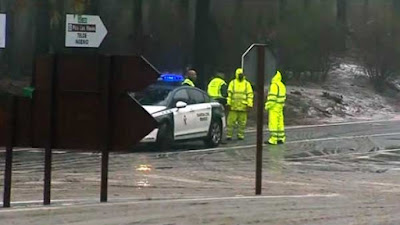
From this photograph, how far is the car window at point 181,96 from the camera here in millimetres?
21734

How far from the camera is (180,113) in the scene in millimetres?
21562

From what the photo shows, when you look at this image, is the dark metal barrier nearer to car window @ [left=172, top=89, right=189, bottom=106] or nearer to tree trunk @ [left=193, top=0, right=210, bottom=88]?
car window @ [left=172, top=89, right=189, bottom=106]

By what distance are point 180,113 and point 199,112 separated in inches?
38.1

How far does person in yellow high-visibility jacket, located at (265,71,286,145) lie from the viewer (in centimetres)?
2391

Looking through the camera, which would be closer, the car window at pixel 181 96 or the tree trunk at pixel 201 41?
the car window at pixel 181 96

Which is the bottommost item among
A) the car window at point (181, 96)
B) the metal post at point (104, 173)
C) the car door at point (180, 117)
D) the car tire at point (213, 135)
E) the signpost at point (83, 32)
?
the car tire at point (213, 135)

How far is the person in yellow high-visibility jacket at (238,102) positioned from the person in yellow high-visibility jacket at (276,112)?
2.38ft

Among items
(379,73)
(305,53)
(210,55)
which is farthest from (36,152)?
(379,73)

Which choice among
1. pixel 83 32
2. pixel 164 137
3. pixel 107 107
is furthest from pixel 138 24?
pixel 107 107

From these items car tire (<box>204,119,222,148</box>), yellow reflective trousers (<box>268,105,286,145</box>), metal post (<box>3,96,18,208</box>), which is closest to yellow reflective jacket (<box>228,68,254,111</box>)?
yellow reflective trousers (<box>268,105,286,145</box>)

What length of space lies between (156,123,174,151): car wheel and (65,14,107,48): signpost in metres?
3.66

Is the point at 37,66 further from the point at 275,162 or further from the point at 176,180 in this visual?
the point at 275,162

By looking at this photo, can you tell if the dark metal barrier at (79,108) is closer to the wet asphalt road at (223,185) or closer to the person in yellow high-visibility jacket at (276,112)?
the wet asphalt road at (223,185)

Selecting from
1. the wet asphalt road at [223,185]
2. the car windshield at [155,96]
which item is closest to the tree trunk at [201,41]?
the wet asphalt road at [223,185]
